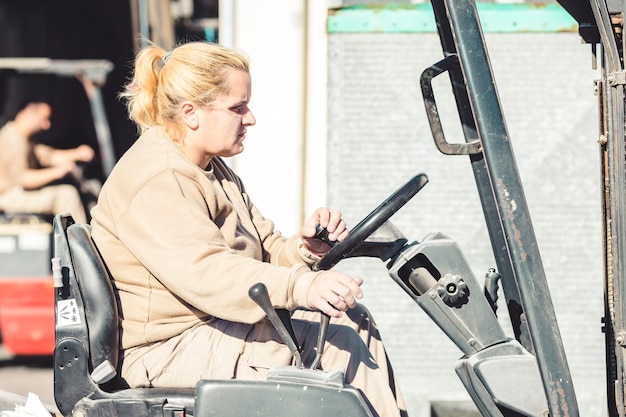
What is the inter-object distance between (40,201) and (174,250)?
5485 mm

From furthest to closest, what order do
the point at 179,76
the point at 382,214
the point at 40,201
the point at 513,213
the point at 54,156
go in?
the point at 54,156 < the point at 40,201 < the point at 179,76 < the point at 382,214 < the point at 513,213

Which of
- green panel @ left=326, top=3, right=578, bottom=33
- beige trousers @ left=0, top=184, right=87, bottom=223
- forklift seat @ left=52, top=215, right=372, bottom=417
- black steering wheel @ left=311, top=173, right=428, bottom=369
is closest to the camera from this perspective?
black steering wheel @ left=311, top=173, right=428, bottom=369

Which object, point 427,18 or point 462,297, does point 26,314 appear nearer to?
point 427,18

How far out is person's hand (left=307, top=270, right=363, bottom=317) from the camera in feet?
7.59

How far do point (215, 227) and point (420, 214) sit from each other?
90.8 inches

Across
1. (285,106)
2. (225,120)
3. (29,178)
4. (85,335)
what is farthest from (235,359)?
(29,178)

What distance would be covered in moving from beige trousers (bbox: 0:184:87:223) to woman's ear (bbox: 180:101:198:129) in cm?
504

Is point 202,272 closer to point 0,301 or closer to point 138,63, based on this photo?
point 138,63

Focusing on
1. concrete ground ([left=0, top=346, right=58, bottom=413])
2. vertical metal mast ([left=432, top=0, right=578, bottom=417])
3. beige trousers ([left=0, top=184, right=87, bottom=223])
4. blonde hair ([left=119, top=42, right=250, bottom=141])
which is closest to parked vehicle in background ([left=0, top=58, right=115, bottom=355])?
concrete ground ([left=0, top=346, right=58, bottom=413])

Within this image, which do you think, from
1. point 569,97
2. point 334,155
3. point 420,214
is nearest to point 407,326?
point 420,214

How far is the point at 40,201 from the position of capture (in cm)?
763

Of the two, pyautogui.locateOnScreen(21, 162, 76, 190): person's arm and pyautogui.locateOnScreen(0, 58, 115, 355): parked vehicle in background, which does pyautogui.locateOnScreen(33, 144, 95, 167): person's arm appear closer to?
pyautogui.locateOnScreen(21, 162, 76, 190): person's arm

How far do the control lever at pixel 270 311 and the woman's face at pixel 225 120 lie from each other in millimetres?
607

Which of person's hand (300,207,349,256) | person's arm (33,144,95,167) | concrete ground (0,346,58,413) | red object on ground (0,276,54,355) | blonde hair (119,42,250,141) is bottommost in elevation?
concrete ground (0,346,58,413)
